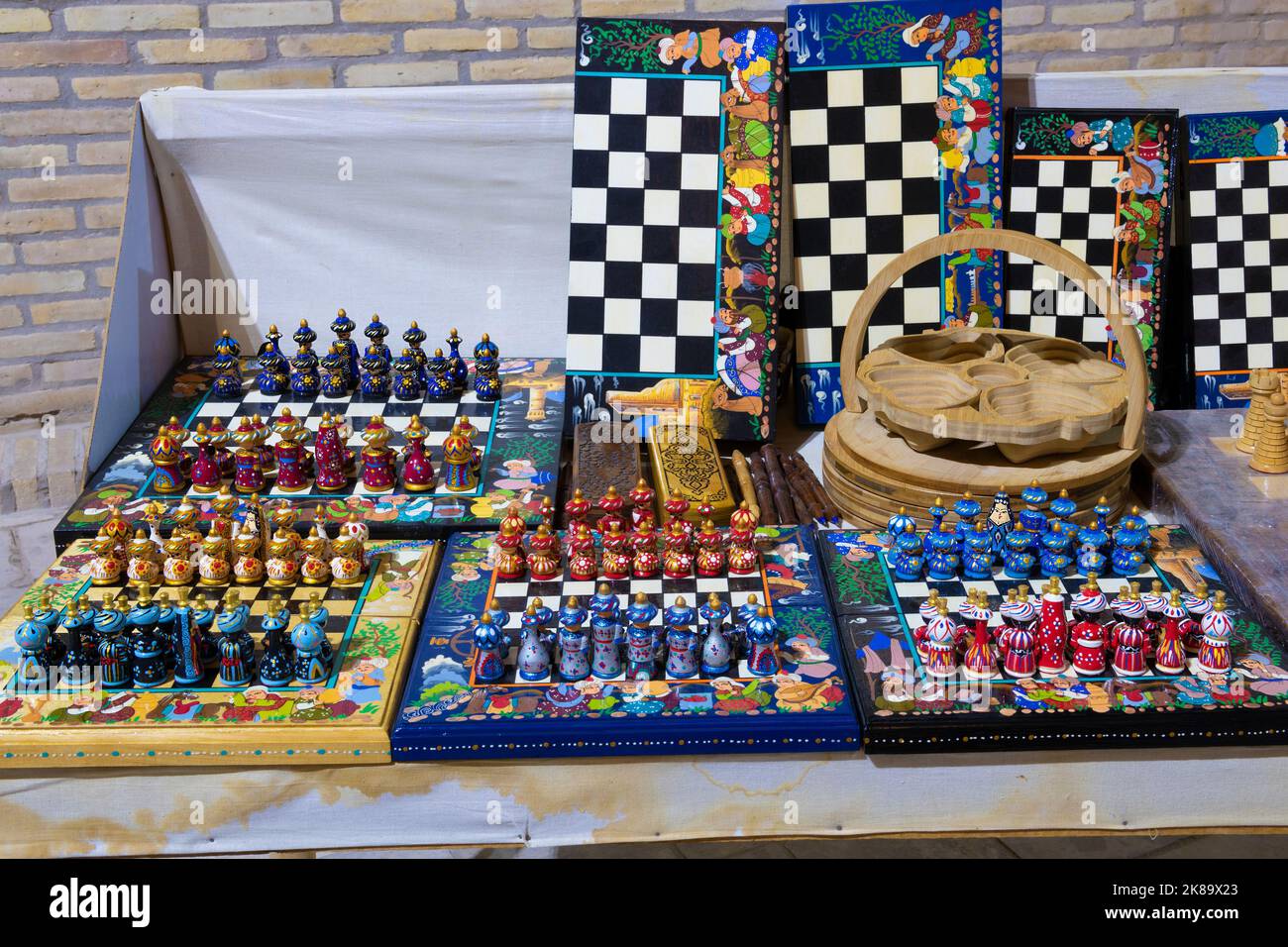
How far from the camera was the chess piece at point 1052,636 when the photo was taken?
7.50 ft

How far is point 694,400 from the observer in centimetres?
338

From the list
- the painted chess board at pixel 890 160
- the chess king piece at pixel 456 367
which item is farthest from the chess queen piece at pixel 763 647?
the chess king piece at pixel 456 367

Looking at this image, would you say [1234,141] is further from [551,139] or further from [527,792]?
[527,792]

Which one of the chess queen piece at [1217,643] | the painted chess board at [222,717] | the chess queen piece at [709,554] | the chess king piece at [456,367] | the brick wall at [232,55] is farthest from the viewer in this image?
the brick wall at [232,55]

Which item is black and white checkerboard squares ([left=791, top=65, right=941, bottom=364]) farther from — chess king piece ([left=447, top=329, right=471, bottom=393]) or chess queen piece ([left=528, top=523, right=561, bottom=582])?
chess queen piece ([left=528, top=523, right=561, bottom=582])

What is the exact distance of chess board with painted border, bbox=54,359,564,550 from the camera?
2883 millimetres

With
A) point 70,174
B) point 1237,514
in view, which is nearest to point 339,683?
point 1237,514

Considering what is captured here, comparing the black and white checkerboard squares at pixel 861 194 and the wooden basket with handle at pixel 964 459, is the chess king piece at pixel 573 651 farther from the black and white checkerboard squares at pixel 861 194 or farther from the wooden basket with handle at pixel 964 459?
Result: the black and white checkerboard squares at pixel 861 194

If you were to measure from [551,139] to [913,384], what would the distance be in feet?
4.53

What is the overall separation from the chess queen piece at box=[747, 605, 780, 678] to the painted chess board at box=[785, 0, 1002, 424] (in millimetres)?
1385

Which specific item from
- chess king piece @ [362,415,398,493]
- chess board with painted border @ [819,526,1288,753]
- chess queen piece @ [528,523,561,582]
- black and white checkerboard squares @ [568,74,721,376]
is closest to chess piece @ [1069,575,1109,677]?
chess board with painted border @ [819,526,1288,753]

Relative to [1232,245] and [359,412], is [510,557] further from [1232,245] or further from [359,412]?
[1232,245]

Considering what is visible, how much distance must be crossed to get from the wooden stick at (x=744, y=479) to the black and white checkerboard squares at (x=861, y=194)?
1.52 ft

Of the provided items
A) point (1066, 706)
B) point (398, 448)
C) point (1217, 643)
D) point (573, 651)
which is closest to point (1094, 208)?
point (1217, 643)
